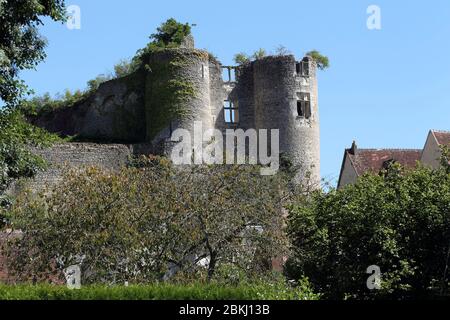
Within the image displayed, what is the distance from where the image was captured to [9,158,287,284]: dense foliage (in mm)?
21500

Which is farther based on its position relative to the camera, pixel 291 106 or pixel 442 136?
pixel 291 106

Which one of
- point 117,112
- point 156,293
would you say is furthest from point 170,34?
point 156,293

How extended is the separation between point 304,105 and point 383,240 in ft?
80.1

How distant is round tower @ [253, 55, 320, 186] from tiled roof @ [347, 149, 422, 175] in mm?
2964

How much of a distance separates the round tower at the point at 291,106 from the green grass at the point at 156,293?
30.5 meters

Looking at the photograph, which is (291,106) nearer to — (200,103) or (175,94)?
(200,103)

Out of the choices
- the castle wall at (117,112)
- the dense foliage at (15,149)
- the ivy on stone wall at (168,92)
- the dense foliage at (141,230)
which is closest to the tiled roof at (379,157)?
the ivy on stone wall at (168,92)

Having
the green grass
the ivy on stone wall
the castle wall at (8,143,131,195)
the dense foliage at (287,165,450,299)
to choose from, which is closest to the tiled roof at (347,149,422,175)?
the ivy on stone wall

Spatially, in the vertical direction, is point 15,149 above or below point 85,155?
below

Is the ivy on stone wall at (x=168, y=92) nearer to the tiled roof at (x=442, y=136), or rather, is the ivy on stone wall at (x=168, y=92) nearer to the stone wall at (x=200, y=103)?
the stone wall at (x=200, y=103)

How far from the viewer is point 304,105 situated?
47188mm

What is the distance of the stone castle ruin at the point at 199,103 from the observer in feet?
148
